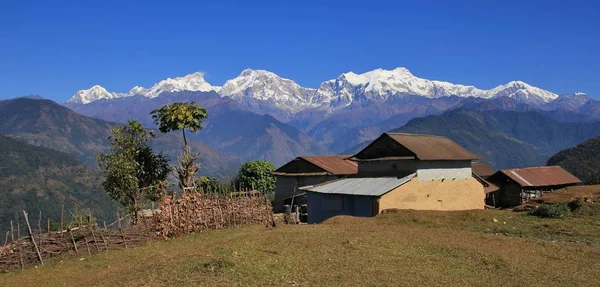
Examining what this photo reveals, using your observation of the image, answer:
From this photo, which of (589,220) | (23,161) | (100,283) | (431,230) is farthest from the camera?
(23,161)

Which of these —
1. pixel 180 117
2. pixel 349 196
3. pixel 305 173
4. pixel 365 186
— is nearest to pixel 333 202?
pixel 349 196

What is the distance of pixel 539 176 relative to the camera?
58781 millimetres

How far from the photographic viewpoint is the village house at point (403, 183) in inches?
1462

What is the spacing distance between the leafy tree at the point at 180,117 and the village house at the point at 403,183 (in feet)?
37.3

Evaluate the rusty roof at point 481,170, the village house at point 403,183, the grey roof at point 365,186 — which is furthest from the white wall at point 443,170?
the rusty roof at point 481,170

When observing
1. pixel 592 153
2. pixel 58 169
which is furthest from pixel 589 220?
pixel 58 169

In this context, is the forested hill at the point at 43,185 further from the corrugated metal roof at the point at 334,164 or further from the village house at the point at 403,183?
the village house at the point at 403,183

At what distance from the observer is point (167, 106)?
43.1 m

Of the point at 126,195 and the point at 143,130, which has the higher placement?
the point at 143,130

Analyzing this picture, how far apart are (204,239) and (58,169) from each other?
133317 millimetres

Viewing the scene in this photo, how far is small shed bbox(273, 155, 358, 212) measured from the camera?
2180 inches

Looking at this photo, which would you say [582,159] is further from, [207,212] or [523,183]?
[207,212]

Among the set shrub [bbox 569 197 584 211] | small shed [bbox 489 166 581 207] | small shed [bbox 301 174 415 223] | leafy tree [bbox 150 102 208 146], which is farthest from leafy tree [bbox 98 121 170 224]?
small shed [bbox 489 166 581 207]

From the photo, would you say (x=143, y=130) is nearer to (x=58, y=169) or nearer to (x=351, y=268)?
(x=351, y=268)
